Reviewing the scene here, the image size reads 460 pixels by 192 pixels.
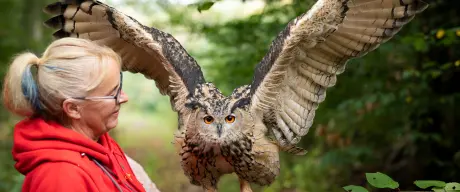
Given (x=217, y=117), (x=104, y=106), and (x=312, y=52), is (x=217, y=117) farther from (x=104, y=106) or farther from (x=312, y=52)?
(x=104, y=106)

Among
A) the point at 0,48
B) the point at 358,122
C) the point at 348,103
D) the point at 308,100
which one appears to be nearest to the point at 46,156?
the point at 308,100

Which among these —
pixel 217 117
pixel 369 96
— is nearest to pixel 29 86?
pixel 217 117

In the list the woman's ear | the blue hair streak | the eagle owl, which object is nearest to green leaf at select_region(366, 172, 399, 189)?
the eagle owl

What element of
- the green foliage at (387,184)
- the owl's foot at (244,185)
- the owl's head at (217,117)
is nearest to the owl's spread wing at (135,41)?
the owl's head at (217,117)

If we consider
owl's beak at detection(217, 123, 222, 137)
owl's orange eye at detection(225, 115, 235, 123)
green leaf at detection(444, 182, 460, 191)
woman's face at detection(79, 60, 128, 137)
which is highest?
woman's face at detection(79, 60, 128, 137)

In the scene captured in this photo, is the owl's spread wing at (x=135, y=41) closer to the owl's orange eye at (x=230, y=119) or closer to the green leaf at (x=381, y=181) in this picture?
the owl's orange eye at (x=230, y=119)

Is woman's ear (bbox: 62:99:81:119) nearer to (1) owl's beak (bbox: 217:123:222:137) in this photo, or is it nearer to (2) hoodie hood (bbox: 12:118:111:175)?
(2) hoodie hood (bbox: 12:118:111:175)

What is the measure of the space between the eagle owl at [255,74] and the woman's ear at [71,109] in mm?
1008

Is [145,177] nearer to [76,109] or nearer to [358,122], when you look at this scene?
[76,109]

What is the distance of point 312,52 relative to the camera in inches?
131

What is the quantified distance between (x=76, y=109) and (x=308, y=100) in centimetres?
169

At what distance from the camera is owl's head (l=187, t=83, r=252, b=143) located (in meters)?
3.01

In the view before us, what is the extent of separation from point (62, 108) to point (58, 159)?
0.20 metres

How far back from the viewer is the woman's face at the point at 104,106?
2.11 m
